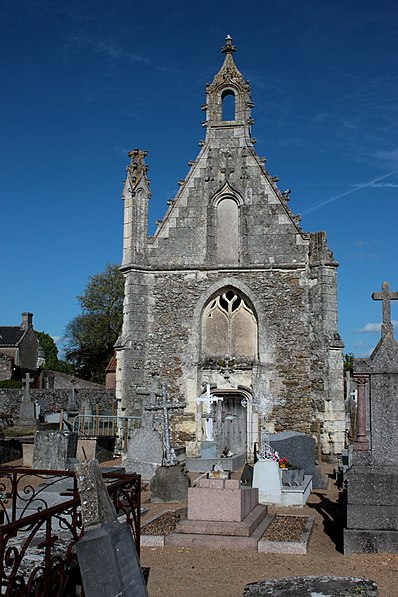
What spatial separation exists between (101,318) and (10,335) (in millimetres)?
7841

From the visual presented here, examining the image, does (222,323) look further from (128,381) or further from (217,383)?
(128,381)

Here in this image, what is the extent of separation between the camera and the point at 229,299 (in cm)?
1997

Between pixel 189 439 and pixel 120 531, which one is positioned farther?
pixel 189 439

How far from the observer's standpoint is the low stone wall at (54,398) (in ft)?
94.8

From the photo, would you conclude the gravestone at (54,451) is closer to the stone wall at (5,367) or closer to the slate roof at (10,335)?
the stone wall at (5,367)

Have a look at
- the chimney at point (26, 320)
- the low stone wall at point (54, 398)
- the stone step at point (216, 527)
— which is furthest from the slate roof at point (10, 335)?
the stone step at point (216, 527)

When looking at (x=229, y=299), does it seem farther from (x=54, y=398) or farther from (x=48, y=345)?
(x=48, y=345)

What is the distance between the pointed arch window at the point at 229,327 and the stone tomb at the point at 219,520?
9.77 meters

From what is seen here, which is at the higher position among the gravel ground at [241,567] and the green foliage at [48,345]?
the green foliage at [48,345]

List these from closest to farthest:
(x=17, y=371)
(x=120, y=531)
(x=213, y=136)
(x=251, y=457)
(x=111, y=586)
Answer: (x=111, y=586)
(x=120, y=531)
(x=251, y=457)
(x=213, y=136)
(x=17, y=371)

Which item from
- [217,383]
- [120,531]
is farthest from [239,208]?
[120,531]

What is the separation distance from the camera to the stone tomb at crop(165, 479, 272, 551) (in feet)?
29.3

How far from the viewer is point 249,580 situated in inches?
289

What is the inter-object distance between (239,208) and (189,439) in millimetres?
7108
